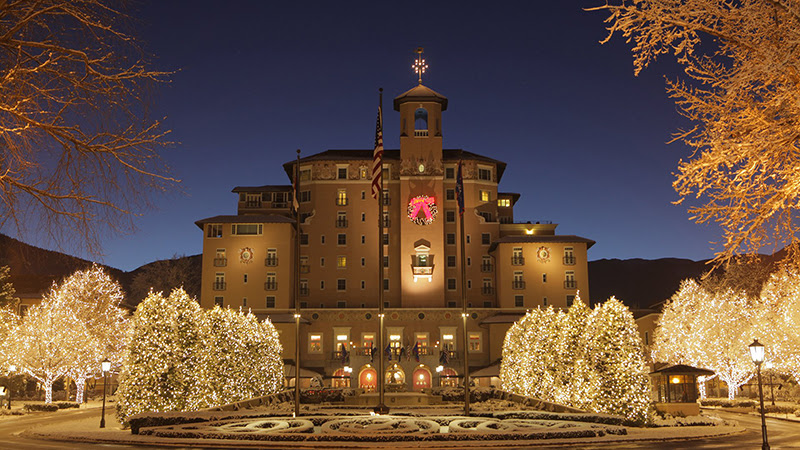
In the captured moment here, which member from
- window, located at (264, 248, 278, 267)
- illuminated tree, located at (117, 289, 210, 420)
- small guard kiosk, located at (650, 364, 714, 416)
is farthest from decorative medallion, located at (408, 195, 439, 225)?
illuminated tree, located at (117, 289, 210, 420)

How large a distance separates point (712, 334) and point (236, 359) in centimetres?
4180

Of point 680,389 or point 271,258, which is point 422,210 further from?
point 680,389

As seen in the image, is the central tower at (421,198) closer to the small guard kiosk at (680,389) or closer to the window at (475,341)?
the window at (475,341)

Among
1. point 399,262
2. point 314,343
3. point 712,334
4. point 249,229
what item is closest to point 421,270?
point 399,262

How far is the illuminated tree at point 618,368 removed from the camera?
3195 centimetres

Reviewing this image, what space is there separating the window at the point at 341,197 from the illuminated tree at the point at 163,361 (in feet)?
163

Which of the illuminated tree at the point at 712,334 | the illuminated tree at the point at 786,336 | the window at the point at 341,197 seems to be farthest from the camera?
the window at the point at 341,197

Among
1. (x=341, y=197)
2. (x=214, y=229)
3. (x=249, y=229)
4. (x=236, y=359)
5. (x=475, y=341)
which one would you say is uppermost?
(x=341, y=197)

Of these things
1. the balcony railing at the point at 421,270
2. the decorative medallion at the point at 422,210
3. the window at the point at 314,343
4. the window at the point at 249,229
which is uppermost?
the decorative medallion at the point at 422,210

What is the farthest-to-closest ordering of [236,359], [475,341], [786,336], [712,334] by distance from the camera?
[475,341] < [712,334] < [786,336] < [236,359]

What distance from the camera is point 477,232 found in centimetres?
8538

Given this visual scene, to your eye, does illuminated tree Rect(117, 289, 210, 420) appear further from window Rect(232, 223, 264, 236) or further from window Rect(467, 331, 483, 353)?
window Rect(467, 331, 483, 353)

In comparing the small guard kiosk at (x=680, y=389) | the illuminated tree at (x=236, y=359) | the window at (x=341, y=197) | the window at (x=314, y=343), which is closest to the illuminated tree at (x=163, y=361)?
the illuminated tree at (x=236, y=359)

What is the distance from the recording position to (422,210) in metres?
82.5
